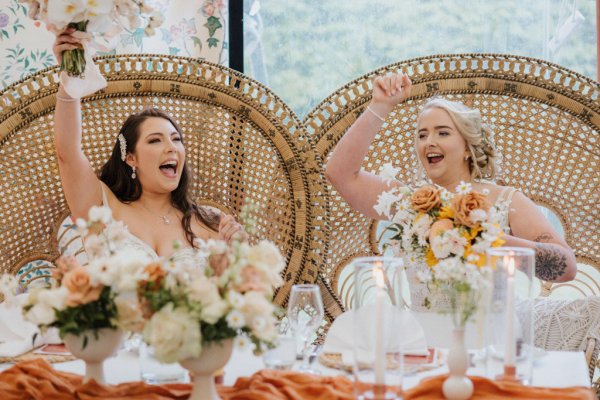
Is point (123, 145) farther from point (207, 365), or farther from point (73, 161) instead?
point (207, 365)

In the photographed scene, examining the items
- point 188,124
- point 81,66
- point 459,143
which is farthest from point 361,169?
point 81,66

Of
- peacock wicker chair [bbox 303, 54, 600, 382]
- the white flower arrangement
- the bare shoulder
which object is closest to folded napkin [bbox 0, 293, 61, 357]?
the white flower arrangement

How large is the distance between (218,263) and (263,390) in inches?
10.4

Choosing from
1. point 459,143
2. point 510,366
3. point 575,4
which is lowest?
point 510,366

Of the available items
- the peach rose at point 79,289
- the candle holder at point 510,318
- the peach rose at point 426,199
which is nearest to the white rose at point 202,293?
the peach rose at point 79,289

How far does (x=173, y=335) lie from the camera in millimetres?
1315

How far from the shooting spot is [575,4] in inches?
133

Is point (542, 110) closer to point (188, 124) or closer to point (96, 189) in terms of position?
point (188, 124)

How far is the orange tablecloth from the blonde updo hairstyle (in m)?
1.34


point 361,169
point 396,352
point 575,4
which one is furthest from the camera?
point 575,4

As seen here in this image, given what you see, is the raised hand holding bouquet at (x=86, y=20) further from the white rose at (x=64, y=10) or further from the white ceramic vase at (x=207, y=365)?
the white ceramic vase at (x=207, y=365)

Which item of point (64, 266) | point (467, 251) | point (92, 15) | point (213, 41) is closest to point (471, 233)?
point (467, 251)

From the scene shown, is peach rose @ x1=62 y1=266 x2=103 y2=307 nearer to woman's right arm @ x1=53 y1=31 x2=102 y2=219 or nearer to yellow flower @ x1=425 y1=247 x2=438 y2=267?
yellow flower @ x1=425 y1=247 x2=438 y2=267

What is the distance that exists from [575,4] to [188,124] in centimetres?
170
